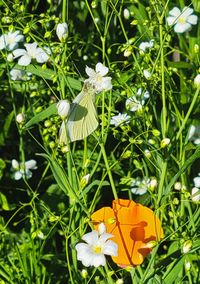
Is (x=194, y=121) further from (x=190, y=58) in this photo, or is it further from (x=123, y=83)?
(x=123, y=83)

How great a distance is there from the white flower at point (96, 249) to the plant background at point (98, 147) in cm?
6

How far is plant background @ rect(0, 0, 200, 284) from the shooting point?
1414 mm

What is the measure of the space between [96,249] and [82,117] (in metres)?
0.26

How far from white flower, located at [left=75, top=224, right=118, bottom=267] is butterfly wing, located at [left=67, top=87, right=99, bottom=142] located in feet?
0.64

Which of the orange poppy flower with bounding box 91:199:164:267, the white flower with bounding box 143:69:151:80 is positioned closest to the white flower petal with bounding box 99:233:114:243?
the orange poppy flower with bounding box 91:199:164:267

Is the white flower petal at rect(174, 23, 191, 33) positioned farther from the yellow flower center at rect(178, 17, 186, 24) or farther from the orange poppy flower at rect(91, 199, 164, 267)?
the orange poppy flower at rect(91, 199, 164, 267)

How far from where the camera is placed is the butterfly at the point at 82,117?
134 cm

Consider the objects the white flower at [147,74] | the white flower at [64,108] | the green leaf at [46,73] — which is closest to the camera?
the white flower at [64,108]

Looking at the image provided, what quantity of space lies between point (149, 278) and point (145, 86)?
0.40 meters

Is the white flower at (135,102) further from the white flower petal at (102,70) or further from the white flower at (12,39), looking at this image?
the white flower at (12,39)

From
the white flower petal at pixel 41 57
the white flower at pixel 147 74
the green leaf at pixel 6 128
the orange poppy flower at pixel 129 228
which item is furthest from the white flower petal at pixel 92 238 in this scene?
the green leaf at pixel 6 128

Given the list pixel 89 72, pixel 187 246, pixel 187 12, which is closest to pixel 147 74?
pixel 89 72

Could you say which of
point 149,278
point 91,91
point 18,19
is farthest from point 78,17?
point 149,278

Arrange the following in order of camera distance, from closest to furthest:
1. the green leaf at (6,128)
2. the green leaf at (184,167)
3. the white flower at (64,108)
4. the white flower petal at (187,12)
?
1. the white flower at (64,108)
2. the green leaf at (184,167)
3. the white flower petal at (187,12)
4. the green leaf at (6,128)
